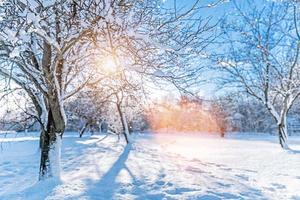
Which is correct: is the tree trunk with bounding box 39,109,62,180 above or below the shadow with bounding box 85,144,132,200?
above

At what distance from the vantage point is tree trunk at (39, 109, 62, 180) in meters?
7.82

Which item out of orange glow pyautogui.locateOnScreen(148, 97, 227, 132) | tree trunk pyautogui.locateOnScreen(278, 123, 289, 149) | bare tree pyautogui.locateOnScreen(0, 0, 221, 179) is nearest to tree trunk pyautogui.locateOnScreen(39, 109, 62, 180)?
bare tree pyautogui.locateOnScreen(0, 0, 221, 179)

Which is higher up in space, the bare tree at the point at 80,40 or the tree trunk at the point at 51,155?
the bare tree at the point at 80,40

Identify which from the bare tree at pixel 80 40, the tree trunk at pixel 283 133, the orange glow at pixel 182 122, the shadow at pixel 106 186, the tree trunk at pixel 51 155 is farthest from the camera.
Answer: the orange glow at pixel 182 122

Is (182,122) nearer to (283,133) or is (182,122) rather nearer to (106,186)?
(283,133)

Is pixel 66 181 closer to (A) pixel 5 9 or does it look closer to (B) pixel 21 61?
(B) pixel 21 61

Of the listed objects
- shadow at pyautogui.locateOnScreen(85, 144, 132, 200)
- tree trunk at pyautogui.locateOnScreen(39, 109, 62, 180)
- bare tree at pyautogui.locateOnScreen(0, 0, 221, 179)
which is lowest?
shadow at pyautogui.locateOnScreen(85, 144, 132, 200)

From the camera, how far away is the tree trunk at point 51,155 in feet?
25.6

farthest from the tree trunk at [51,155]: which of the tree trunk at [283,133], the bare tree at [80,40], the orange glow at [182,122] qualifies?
the orange glow at [182,122]

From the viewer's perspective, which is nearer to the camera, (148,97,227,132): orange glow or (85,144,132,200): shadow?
(85,144,132,200): shadow

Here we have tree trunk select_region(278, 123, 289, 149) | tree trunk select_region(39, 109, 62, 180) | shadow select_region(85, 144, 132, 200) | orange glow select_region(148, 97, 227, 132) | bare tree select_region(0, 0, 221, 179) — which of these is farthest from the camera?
orange glow select_region(148, 97, 227, 132)

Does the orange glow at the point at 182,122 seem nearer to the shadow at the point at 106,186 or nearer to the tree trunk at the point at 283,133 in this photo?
the tree trunk at the point at 283,133

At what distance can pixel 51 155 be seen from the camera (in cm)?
785

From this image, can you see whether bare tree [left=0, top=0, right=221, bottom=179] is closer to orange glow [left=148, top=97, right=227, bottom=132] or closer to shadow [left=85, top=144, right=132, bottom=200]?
shadow [left=85, top=144, right=132, bottom=200]
